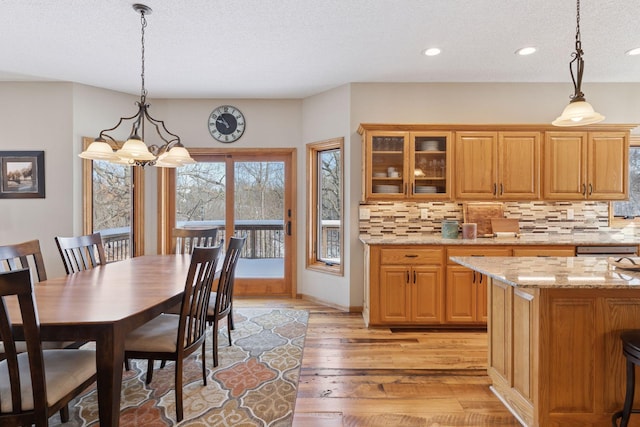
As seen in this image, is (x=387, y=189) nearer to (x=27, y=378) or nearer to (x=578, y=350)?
(x=578, y=350)

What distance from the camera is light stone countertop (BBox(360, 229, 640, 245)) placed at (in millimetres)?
3459

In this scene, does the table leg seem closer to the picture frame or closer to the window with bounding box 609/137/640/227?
the picture frame

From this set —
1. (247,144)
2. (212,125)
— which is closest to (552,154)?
(247,144)

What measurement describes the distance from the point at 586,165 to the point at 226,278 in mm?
3912

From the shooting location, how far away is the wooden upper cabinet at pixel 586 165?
370cm

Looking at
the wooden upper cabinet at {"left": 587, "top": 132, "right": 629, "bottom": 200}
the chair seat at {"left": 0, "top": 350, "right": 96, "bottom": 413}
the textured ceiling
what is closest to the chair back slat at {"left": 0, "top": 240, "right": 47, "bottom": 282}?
the chair seat at {"left": 0, "top": 350, "right": 96, "bottom": 413}

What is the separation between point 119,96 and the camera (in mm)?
4496

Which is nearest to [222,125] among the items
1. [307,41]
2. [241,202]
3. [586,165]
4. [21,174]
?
[241,202]

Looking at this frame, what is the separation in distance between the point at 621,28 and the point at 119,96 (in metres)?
5.39

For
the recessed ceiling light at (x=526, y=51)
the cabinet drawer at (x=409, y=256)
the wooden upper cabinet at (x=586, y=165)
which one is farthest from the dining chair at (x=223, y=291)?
the wooden upper cabinet at (x=586, y=165)

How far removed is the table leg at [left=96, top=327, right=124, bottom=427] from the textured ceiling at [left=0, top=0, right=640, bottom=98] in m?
2.31

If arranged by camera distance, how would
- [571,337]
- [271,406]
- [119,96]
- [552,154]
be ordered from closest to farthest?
[571,337] → [271,406] → [552,154] → [119,96]

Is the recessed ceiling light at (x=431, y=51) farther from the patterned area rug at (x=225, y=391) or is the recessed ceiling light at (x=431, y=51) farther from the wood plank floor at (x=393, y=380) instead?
the patterned area rug at (x=225, y=391)

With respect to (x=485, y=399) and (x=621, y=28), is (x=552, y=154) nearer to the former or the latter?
(x=621, y=28)
